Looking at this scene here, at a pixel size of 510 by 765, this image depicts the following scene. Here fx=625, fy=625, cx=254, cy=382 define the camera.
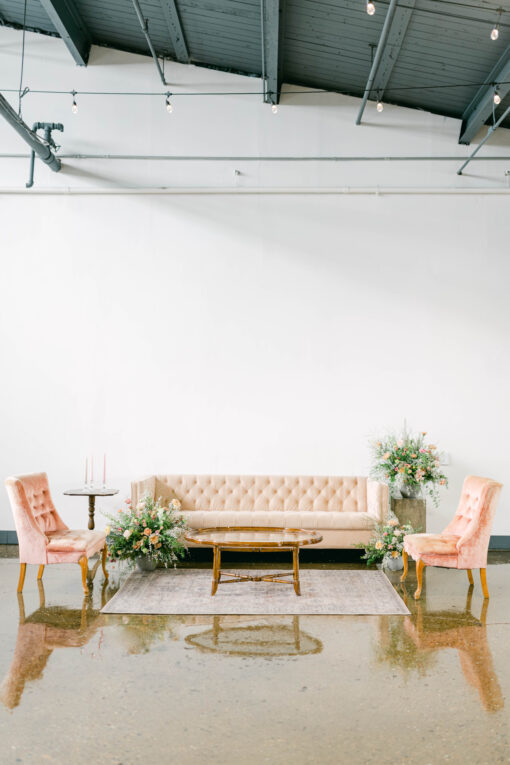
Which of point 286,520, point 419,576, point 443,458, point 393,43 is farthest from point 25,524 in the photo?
point 393,43

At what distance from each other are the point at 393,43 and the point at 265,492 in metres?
4.89

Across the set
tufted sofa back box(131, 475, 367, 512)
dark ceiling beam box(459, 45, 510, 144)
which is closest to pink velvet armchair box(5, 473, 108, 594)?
tufted sofa back box(131, 475, 367, 512)

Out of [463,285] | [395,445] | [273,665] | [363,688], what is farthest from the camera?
[463,285]

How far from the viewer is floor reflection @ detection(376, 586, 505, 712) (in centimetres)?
353

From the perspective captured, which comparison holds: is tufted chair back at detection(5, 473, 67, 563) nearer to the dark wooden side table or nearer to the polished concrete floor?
the polished concrete floor

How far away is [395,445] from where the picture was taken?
6.74 m

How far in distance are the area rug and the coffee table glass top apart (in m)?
0.44

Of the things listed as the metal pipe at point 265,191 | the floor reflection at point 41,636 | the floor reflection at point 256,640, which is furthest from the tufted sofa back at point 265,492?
the metal pipe at point 265,191

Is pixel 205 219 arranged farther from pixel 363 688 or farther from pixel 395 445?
pixel 363 688

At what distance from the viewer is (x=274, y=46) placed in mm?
6418

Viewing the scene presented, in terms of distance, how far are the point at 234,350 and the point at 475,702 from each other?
4884 millimetres

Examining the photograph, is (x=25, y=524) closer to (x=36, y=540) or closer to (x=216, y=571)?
(x=36, y=540)

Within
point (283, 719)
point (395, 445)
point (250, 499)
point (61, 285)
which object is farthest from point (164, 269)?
point (283, 719)

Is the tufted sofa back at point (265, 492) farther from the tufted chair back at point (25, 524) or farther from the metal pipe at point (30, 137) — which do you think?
the metal pipe at point (30, 137)
